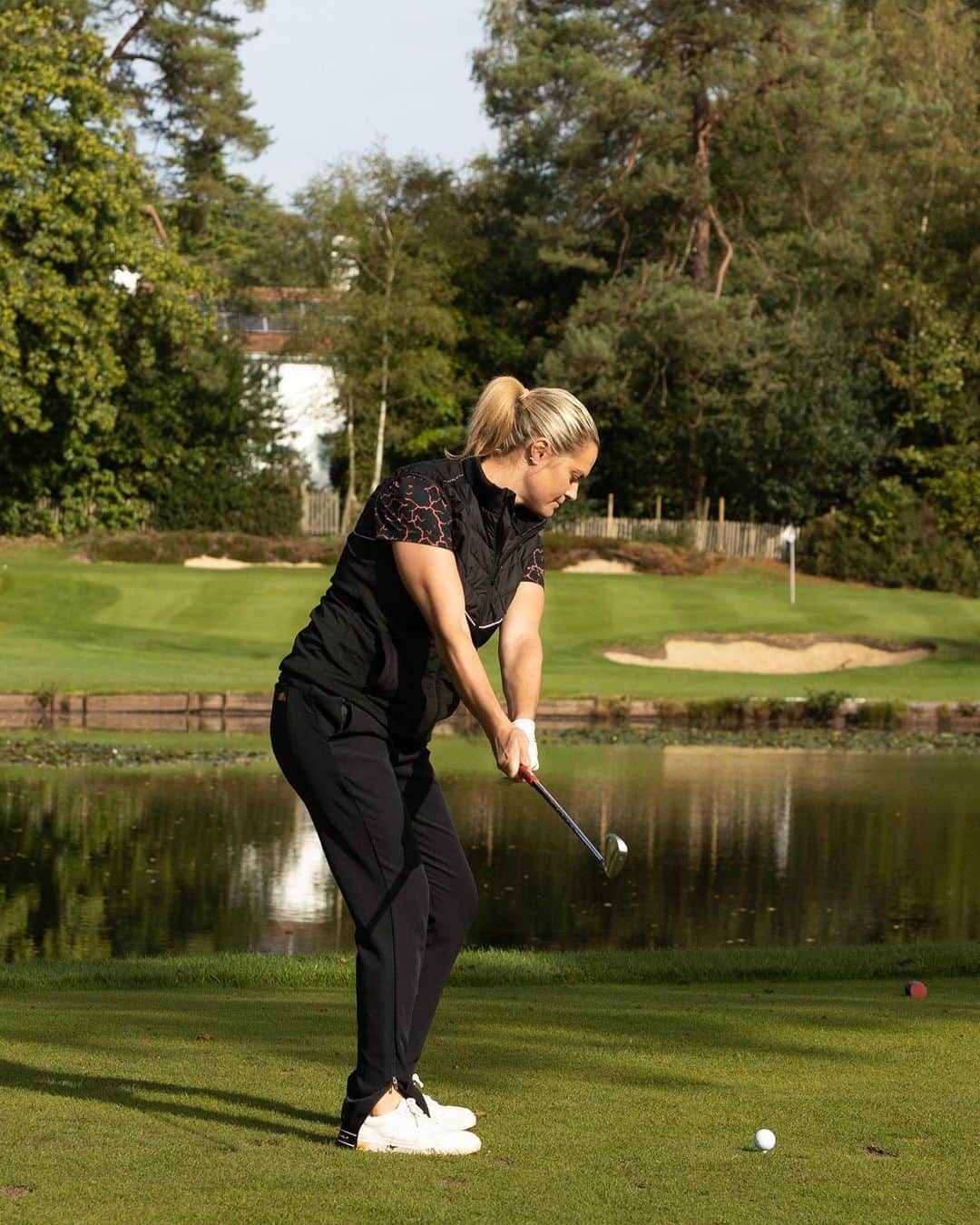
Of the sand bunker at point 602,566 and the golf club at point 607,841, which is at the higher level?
the golf club at point 607,841

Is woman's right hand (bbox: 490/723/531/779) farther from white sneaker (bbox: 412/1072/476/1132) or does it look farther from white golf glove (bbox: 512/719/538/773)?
white sneaker (bbox: 412/1072/476/1132)

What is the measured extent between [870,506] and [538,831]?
3440 cm

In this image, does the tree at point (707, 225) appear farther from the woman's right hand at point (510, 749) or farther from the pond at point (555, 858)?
the woman's right hand at point (510, 749)

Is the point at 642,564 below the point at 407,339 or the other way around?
below

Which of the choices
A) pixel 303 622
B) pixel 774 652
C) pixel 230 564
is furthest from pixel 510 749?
pixel 230 564

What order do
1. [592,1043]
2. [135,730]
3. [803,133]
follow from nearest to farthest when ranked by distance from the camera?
1. [592,1043]
2. [135,730]
3. [803,133]

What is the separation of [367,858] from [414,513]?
0.92 metres

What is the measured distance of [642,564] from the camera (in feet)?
147

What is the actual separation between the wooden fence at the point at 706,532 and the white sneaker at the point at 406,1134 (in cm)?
4486

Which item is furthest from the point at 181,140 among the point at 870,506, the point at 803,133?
the point at 870,506

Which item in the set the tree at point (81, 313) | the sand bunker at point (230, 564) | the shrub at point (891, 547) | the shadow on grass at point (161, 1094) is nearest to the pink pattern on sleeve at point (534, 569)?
the shadow on grass at point (161, 1094)

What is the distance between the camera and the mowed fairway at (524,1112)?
13.3 feet

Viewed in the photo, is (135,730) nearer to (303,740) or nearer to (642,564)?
(303,740)

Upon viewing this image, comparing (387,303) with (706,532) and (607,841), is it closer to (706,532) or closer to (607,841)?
(706,532)
